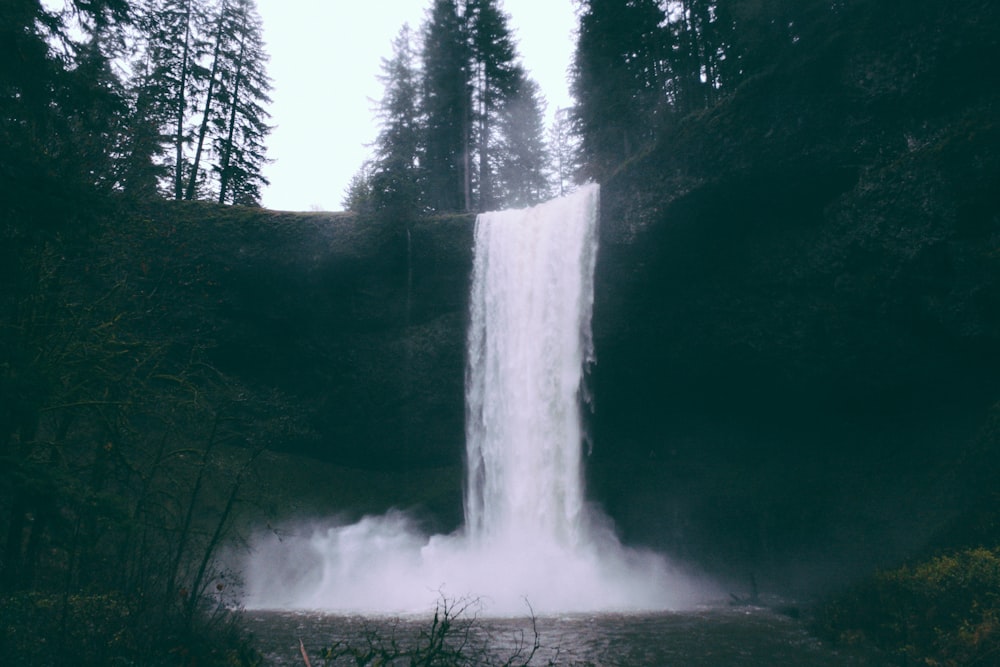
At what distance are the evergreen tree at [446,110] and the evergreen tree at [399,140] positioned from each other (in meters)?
1.16

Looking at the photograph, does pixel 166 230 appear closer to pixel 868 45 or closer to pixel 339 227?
pixel 339 227

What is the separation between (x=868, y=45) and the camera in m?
14.1

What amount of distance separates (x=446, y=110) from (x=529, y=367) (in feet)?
54.8

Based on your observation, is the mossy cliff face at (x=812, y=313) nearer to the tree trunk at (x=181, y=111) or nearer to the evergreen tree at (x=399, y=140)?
the evergreen tree at (x=399, y=140)

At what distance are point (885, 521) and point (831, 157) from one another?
32.6 ft

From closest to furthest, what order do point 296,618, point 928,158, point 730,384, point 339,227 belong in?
point 928,158
point 296,618
point 730,384
point 339,227

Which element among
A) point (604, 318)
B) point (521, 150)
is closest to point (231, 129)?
point (521, 150)

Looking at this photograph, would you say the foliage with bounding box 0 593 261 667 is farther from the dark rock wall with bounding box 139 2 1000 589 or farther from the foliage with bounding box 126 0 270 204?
the foliage with bounding box 126 0 270 204

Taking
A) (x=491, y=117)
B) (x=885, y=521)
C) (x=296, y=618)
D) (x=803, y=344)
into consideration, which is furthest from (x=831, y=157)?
(x=491, y=117)

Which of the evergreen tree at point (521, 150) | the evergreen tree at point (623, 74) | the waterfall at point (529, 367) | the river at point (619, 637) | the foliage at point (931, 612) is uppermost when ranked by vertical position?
the evergreen tree at point (521, 150)

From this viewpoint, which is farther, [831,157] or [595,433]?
[595,433]

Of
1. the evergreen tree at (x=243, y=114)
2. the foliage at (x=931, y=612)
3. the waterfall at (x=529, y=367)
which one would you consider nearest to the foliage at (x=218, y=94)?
the evergreen tree at (x=243, y=114)

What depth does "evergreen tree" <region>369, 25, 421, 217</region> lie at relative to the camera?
21.5 m

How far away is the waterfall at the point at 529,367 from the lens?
742 inches
